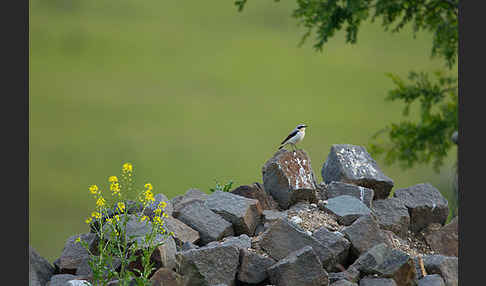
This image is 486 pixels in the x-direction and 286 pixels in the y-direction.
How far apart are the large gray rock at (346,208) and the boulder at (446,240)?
1.14 metres

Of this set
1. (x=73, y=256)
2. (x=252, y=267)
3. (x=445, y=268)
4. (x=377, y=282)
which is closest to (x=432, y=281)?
(x=445, y=268)

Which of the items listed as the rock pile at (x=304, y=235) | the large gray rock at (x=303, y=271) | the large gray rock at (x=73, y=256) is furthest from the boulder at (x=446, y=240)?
the large gray rock at (x=73, y=256)

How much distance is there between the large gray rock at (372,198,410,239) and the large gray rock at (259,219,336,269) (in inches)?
72.2

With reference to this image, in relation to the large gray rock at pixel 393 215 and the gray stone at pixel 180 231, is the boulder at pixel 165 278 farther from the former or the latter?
the large gray rock at pixel 393 215

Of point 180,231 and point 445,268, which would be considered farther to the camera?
point 180,231

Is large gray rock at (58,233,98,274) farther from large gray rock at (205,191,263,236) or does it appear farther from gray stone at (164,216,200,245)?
large gray rock at (205,191,263,236)

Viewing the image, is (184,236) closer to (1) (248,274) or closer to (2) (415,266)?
(1) (248,274)

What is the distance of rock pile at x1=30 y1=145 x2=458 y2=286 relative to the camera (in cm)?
610

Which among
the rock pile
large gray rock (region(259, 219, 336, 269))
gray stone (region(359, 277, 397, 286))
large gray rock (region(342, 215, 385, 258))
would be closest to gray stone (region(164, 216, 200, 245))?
the rock pile

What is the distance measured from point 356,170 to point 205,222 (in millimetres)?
2568

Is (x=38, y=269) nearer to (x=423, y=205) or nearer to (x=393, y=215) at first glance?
(x=393, y=215)

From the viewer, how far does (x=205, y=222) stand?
7.27 metres

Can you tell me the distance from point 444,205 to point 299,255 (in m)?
3.62

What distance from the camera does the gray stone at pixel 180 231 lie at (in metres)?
6.95
